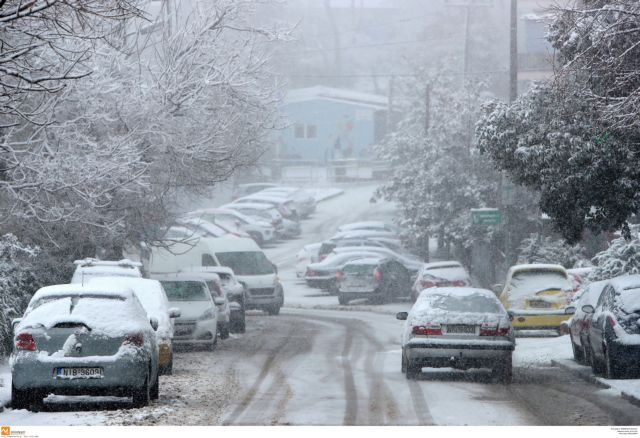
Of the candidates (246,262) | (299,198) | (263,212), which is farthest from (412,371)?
(299,198)

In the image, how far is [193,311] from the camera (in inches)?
994

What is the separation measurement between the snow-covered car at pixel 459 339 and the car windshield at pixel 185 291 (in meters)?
7.07

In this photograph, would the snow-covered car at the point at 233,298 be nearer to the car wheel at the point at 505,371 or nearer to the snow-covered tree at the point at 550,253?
the car wheel at the point at 505,371

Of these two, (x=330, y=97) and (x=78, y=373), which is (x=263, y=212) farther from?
(x=78, y=373)

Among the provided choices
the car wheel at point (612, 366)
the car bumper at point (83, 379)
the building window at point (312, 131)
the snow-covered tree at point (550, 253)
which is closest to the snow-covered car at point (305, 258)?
the snow-covered tree at point (550, 253)

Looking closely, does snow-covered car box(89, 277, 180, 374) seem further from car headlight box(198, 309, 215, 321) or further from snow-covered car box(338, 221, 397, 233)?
snow-covered car box(338, 221, 397, 233)

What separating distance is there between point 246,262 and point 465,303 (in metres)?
19.5

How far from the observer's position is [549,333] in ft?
100

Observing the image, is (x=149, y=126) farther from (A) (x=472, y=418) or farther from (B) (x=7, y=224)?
(A) (x=472, y=418)

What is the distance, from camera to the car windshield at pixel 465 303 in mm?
20078

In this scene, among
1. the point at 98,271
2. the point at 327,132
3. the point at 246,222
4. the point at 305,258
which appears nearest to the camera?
the point at 98,271

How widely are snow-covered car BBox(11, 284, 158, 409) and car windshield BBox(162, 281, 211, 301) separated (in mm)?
10161

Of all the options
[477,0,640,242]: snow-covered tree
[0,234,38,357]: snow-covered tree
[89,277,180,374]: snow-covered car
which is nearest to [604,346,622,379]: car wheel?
[477,0,640,242]: snow-covered tree

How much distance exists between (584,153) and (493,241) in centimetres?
2644
